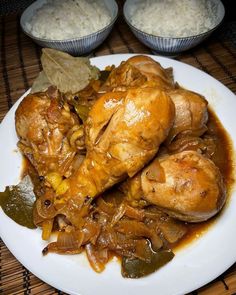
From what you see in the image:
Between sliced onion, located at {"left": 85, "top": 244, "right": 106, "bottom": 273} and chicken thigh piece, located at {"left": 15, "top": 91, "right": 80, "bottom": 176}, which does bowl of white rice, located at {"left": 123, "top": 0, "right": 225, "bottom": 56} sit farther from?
sliced onion, located at {"left": 85, "top": 244, "right": 106, "bottom": 273}

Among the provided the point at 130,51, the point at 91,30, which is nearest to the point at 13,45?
the point at 91,30

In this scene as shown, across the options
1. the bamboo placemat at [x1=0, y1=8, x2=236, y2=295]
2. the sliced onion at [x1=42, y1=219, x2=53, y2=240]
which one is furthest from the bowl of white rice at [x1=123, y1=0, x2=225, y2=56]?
the sliced onion at [x1=42, y1=219, x2=53, y2=240]

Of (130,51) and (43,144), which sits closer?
(43,144)

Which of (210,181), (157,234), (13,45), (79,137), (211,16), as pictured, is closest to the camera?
(210,181)

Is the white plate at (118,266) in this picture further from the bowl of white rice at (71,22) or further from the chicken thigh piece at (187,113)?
the bowl of white rice at (71,22)

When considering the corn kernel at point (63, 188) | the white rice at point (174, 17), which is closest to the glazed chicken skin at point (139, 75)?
Answer: the corn kernel at point (63, 188)

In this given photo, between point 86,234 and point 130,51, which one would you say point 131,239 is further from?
point 130,51
